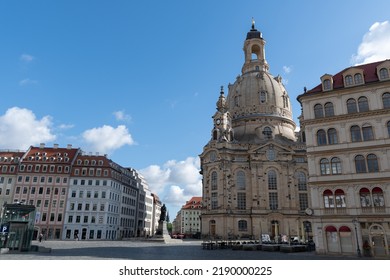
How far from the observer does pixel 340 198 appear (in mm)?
28000

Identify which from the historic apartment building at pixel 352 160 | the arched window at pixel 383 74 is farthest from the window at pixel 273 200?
the arched window at pixel 383 74

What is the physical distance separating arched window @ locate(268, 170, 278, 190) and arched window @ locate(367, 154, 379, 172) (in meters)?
43.9

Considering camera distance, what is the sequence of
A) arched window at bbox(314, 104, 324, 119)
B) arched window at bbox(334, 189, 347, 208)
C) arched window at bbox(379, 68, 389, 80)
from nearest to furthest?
arched window at bbox(334, 189, 347, 208), arched window at bbox(379, 68, 389, 80), arched window at bbox(314, 104, 324, 119)

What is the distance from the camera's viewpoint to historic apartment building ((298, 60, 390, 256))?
1038 inches

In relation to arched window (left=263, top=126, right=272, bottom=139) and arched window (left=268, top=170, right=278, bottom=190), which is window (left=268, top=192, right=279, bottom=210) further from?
arched window (left=263, top=126, right=272, bottom=139)

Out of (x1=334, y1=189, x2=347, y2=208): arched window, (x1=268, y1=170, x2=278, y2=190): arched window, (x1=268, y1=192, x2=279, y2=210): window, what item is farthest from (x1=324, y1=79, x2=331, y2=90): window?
(x1=268, y1=192, x2=279, y2=210): window

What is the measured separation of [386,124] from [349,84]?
16.4ft

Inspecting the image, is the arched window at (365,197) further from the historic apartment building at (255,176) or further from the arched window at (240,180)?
the arched window at (240,180)

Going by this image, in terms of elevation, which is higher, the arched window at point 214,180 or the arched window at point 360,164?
the arched window at point 214,180

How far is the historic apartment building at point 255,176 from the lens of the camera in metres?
67.1

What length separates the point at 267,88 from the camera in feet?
276

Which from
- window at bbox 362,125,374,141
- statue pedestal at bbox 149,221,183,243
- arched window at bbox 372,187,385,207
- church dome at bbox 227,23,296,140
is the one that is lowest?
statue pedestal at bbox 149,221,183,243

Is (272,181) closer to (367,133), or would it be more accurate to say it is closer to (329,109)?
(329,109)
